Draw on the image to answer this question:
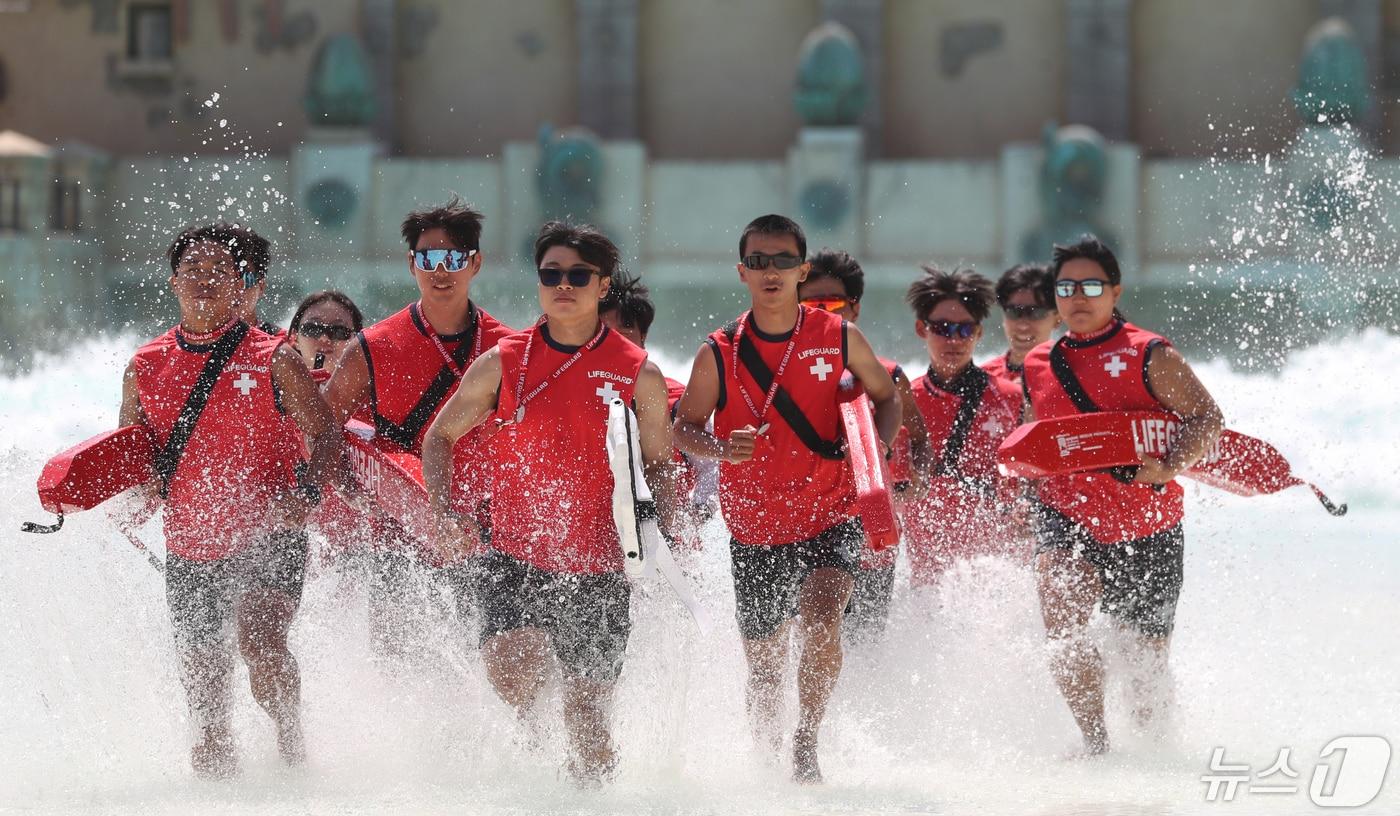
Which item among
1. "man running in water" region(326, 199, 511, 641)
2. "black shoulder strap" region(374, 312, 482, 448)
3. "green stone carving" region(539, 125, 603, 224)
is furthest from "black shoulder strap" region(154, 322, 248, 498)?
"green stone carving" region(539, 125, 603, 224)

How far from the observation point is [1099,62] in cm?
2012

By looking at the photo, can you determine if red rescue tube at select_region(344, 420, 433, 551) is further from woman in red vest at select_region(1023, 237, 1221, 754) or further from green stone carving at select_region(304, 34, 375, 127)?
green stone carving at select_region(304, 34, 375, 127)

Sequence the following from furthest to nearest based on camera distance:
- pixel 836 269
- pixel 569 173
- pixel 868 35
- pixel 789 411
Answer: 1. pixel 868 35
2. pixel 569 173
3. pixel 836 269
4. pixel 789 411

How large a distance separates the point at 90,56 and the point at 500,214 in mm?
6597

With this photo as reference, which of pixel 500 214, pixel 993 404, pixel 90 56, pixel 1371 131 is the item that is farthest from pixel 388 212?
pixel 993 404

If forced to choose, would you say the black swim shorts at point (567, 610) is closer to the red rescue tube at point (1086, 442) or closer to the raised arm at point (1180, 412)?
the red rescue tube at point (1086, 442)

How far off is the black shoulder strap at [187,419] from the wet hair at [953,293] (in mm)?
2553

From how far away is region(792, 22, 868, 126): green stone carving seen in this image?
1838 centimetres

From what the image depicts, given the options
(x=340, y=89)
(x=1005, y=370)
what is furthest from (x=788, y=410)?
(x=340, y=89)

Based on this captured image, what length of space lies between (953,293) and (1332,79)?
41.0 ft

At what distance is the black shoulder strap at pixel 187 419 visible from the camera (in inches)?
226

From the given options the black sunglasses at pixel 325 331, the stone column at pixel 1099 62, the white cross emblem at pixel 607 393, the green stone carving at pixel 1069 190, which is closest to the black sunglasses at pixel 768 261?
the white cross emblem at pixel 607 393

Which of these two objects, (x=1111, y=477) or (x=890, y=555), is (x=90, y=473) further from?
(x=1111, y=477)

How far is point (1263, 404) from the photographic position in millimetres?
16781
